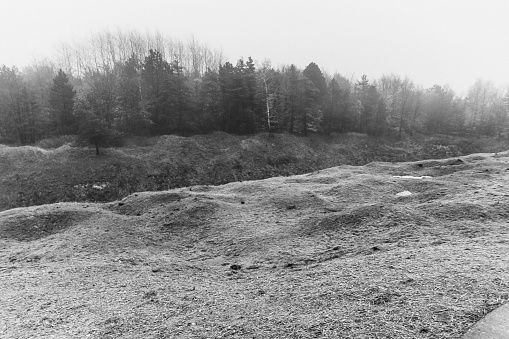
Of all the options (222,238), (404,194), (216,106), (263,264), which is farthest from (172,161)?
(263,264)

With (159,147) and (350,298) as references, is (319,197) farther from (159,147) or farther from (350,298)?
(159,147)

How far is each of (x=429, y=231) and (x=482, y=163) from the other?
19322 millimetres

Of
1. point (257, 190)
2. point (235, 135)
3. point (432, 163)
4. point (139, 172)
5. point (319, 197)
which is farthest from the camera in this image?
point (235, 135)

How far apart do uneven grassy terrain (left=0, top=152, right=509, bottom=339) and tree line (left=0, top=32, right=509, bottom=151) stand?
Answer: 21609 millimetres

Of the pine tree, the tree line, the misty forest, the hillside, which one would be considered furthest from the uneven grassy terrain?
the pine tree

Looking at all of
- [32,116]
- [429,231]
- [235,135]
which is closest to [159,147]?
[235,135]

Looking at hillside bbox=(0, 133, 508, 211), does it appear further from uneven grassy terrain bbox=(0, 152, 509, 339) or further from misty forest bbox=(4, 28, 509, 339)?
uneven grassy terrain bbox=(0, 152, 509, 339)

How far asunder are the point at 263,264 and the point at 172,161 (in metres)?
28.6

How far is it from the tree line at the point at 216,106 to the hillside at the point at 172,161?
3608mm

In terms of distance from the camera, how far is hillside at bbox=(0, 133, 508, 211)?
2898 centimetres

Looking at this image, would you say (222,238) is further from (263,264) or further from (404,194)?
(404,194)

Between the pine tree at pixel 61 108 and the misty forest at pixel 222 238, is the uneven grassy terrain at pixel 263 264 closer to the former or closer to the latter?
the misty forest at pixel 222 238

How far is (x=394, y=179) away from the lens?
22.4m

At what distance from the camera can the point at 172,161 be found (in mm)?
37312
